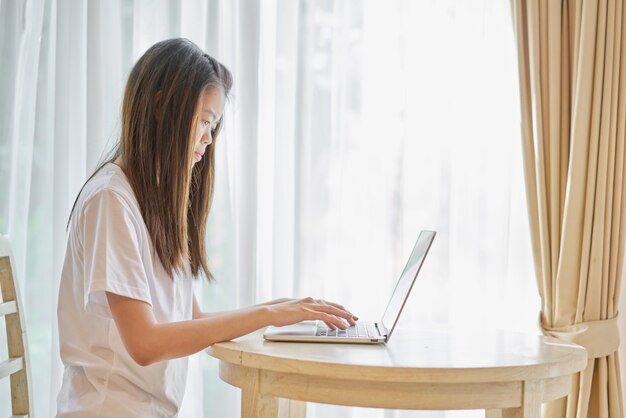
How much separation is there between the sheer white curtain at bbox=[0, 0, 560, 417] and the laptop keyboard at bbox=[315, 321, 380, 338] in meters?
0.64

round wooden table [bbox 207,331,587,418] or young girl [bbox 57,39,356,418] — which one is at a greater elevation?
young girl [bbox 57,39,356,418]

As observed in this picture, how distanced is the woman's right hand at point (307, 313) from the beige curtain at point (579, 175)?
2.95ft

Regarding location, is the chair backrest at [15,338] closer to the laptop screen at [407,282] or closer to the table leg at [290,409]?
the table leg at [290,409]

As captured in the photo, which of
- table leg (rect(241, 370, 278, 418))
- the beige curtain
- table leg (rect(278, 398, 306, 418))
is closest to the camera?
table leg (rect(241, 370, 278, 418))

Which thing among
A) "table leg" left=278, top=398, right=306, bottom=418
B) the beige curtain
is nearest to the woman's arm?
"table leg" left=278, top=398, right=306, bottom=418

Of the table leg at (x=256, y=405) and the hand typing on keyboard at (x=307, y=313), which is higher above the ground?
the hand typing on keyboard at (x=307, y=313)

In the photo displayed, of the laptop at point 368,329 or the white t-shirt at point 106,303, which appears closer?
the white t-shirt at point 106,303

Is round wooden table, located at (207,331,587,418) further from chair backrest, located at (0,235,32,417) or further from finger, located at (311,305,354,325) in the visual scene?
chair backrest, located at (0,235,32,417)

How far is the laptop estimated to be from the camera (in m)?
1.45

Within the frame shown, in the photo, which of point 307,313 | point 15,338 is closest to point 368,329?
point 307,313

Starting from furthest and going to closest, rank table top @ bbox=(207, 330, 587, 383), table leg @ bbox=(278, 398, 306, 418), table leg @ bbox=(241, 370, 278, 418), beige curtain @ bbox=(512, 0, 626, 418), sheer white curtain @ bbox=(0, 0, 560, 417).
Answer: sheer white curtain @ bbox=(0, 0, 560, 417) < beige curtain @ bbox=(512, 0, 626, 418) < table leg @ bbox=(278, 398, 306, 418) < table leg @ bbox=(241, 370, 278, 418) < table top @ bbox=(207, 330, 587, 383)

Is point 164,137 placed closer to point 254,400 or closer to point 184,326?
point 184,326

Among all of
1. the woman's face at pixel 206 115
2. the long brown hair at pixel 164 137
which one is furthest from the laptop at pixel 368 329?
the woman's face at pixel 206 115

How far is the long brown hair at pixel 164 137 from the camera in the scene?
1.42 metres
